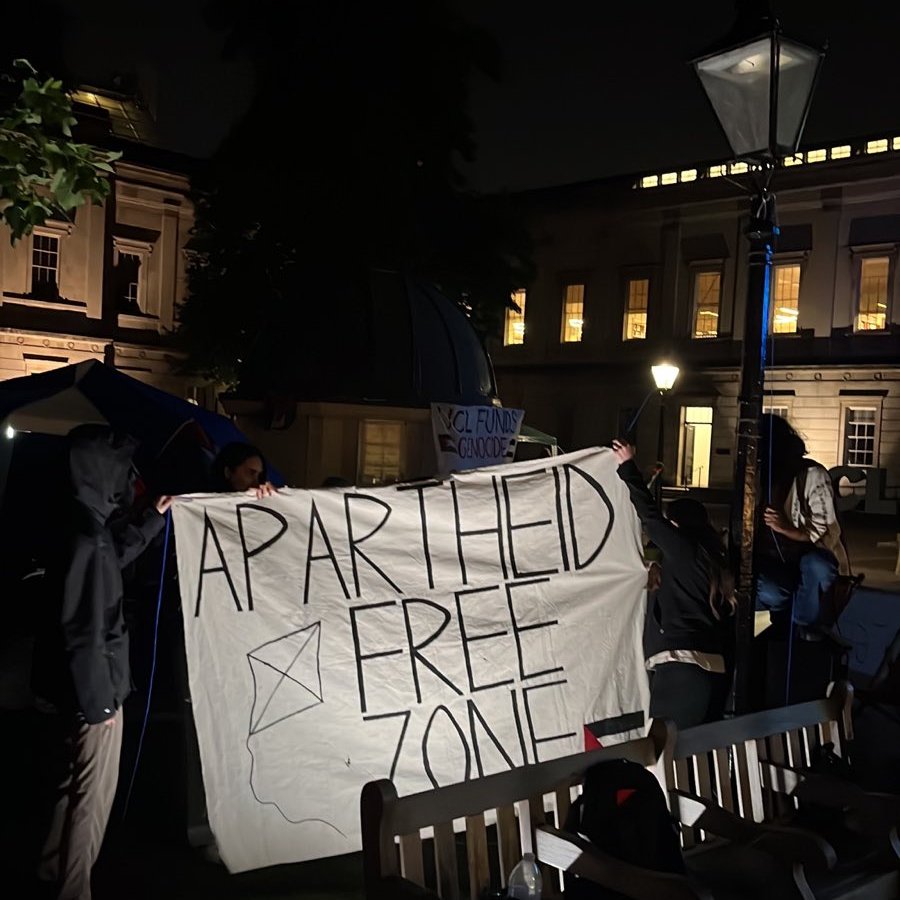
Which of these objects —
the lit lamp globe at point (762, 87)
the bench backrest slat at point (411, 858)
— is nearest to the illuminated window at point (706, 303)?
the lit lamp globe at point (762, 87)

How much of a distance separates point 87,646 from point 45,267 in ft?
109

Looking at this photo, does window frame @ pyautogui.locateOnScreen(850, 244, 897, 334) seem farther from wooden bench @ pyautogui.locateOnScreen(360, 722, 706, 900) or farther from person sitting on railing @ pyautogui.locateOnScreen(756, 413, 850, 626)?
wooden bench @ pyautogui.locateOnScreen(360, 722, 706, 900)

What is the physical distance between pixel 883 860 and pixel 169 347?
35.1 metres

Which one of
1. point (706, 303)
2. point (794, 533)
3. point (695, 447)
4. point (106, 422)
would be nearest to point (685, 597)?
point (794, 533)

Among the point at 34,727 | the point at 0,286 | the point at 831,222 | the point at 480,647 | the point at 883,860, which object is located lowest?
the point at 34,727

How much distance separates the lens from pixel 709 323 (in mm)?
36938

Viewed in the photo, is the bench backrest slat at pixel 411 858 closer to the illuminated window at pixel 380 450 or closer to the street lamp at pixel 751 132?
the street lamp at pixel 751 132

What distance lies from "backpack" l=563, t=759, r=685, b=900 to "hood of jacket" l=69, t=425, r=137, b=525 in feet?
7.27

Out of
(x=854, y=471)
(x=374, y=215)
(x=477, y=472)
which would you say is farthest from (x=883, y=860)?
(x=854, y=471)

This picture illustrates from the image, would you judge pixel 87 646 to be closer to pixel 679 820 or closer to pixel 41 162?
pixel 679 820

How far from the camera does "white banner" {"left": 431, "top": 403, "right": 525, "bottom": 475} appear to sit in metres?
9.96

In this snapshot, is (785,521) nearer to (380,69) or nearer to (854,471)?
(380,69)

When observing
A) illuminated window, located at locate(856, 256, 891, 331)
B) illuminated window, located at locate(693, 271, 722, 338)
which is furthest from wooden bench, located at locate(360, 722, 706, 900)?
illuminated window, located at locate(693, 271, 722, 338)

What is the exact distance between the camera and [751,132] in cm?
496
